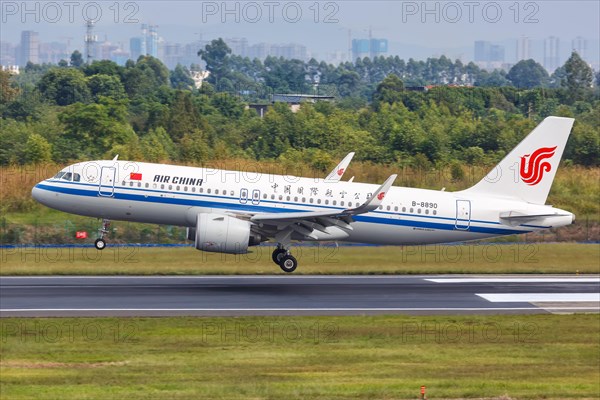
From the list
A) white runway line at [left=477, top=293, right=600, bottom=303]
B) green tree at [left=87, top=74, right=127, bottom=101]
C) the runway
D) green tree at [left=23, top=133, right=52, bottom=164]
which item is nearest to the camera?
the runway

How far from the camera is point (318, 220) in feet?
160

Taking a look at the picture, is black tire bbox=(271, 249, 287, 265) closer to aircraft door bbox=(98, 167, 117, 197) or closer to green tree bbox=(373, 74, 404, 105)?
aircraft door bbox=(98, 167, 117, 197)

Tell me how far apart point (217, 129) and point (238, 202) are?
177 ft

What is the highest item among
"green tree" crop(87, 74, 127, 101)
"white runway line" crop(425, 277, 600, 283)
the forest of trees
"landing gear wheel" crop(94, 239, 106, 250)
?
"green tree" crop(87, 74, 127, 101)

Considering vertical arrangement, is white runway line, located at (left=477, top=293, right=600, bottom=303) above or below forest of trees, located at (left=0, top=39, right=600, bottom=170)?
below

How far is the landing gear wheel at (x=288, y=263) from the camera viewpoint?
166ft

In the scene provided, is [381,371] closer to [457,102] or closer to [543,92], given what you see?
[457,102]

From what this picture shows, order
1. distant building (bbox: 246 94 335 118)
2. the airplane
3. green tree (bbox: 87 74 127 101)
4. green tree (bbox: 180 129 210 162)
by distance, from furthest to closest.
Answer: distant building (bbox: 246 94 335 118) → green tree (bbox: 87 74 127 101) → green tree (bbox: 180 129 210 162) → the airplane

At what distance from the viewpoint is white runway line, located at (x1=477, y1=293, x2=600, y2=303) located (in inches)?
1881

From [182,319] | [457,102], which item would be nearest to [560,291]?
[182,319]

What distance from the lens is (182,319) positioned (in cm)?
4197

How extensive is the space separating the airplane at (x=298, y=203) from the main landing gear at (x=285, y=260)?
2.1 inches

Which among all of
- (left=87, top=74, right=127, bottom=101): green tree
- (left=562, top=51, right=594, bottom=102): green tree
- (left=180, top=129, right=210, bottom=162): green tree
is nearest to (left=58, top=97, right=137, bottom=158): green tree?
(left=180, top=129, right=210, bottom=162): green tree

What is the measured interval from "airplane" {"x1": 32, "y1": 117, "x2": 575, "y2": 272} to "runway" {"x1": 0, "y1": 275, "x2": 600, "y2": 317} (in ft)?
7.09
